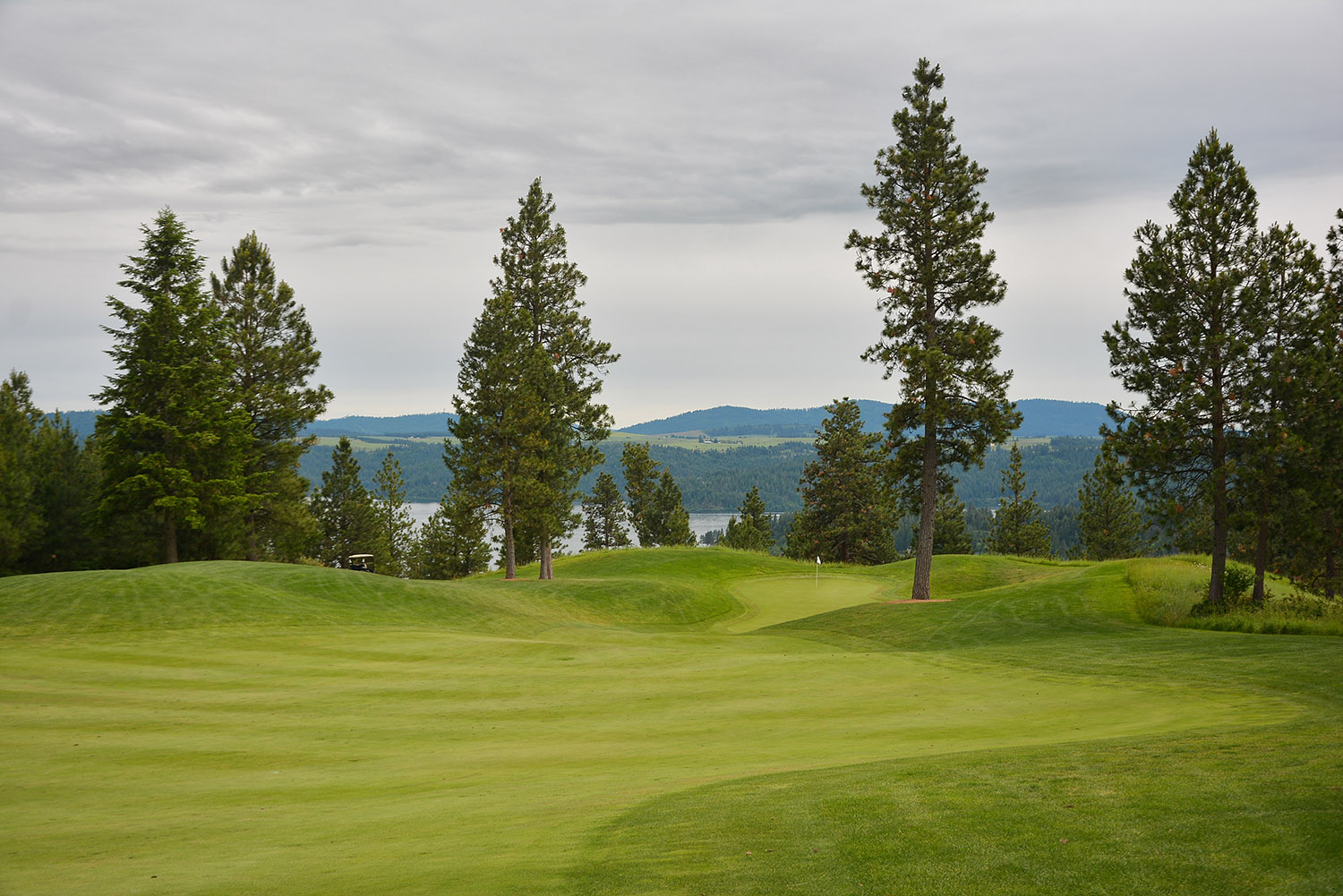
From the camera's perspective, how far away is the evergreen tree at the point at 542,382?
4394 cm

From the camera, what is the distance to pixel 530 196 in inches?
1807

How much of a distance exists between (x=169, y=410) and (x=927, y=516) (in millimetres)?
34715

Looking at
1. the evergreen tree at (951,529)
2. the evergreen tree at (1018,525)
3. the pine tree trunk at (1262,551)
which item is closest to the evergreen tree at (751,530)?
the evergreen tree at (951,529)

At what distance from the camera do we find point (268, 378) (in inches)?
1980

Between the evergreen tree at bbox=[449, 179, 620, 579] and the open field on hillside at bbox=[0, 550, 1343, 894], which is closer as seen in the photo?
the open field on hillside at bbox=[0, 550, 1343, 894]

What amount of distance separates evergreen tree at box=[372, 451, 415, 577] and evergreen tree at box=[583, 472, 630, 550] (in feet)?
67.2

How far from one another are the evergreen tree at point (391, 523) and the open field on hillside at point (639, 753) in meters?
52.7

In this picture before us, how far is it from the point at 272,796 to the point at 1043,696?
492 inches

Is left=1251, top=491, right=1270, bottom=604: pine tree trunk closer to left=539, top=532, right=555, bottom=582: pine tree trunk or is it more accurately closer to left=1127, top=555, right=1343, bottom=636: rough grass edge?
left=1127, top=555, right=1343, bottom=636: rough grass edge

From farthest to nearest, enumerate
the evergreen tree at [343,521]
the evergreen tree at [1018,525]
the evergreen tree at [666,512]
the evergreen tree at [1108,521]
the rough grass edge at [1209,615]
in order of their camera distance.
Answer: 1. the evergreen tree at [666,512]
2. the evergreen tree at [343,521]
3. the evergreen tree at [1018,525]
4. the evergreen tree at [1108,521]
5. the rough grass edge at [1209,615]

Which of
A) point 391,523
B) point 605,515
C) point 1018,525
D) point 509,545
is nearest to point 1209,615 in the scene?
point 509,545

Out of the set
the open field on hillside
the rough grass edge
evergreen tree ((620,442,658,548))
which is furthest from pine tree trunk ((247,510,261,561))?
evergreen tree ((620,442,658,548))

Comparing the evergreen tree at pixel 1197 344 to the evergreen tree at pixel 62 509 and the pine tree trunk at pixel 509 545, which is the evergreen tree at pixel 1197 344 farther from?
the evergreen tree at pixel 62 509

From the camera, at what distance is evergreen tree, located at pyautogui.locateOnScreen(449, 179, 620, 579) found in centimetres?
4394
